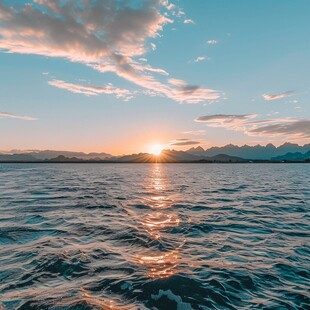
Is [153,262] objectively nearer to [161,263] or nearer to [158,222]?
[161,263]

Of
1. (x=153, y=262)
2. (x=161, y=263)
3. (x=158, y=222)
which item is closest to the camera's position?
(x=161, y=263)

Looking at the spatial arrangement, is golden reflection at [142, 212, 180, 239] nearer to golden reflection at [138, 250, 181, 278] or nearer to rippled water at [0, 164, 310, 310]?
rippled water at [0, 164, 310, 310]

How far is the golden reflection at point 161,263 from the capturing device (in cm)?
1006

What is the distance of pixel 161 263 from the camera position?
11.2 metres

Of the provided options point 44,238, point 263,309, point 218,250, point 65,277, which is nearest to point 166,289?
point 263,309

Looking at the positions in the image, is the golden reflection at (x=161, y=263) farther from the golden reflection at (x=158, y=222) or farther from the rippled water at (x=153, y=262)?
the golden reflection at (x=158, y=222)

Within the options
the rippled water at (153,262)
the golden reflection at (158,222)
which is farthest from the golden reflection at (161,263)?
the golden reflection at (158,222)

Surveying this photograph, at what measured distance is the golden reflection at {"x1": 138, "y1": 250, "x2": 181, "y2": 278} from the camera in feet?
33.0

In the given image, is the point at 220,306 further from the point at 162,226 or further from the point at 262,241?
the point at 162,226

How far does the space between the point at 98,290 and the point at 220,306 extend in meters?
3.88

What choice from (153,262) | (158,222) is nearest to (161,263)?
(153,262)

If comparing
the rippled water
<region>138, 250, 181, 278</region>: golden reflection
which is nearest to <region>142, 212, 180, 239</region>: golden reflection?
the rippled water

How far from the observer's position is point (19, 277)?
31.0ft

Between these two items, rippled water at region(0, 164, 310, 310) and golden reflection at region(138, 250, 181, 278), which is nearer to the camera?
rippled water at region(0, 164, 310, 310)
